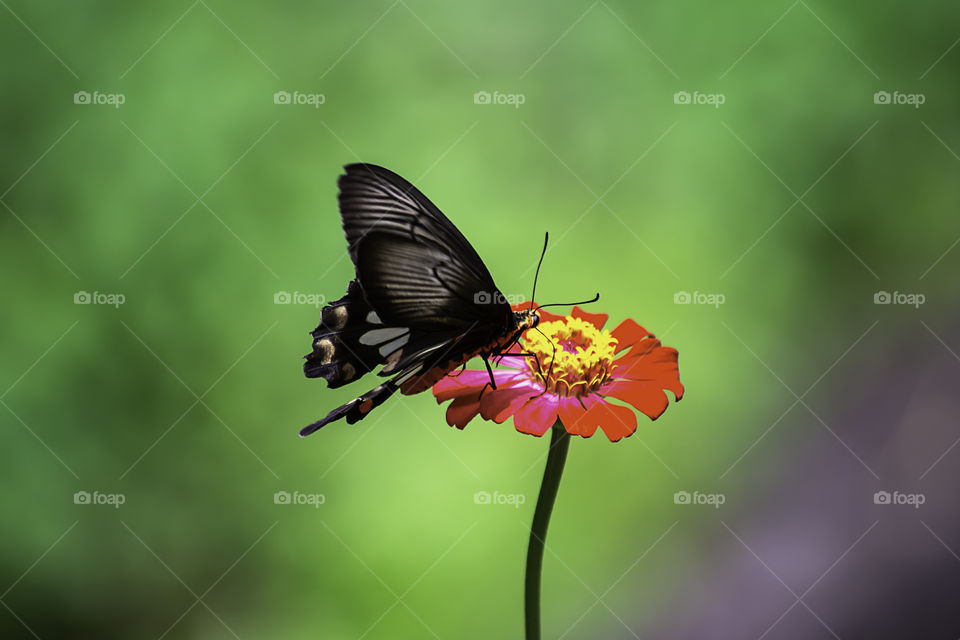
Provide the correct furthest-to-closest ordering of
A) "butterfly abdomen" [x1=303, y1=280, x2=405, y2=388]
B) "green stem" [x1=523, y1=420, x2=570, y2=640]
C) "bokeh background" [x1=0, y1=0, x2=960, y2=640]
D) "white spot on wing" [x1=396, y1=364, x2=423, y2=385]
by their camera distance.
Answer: "bokeh background" [x1=0, y1=0, x2=960, y2=640]
"butterfly abdomen" [x1=303, y1=280, x2=405, y2=388]
"white spot on wing" [x1=396, y1=364, x2=423, y2=385]
"green stem" [x1=523, y1=420, x2=570, y2=640]

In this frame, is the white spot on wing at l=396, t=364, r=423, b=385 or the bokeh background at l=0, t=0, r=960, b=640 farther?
the bokeh background at l=0, t=0, r=960, b=640

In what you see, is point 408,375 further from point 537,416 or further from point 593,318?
point 593,318

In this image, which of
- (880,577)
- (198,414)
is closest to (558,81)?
(198,414)

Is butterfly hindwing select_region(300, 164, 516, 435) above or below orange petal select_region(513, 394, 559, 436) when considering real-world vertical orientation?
above

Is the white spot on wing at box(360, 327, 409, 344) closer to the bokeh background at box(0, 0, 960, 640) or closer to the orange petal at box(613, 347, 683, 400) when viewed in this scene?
the orange petal at box(613, 347, 683, 400)

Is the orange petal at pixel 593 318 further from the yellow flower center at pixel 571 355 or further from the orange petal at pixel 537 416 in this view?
the orange petal at pixel 537 416

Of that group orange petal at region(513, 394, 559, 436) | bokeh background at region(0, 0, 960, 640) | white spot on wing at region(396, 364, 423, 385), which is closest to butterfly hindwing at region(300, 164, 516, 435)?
white spot on wing at region(396, 364, 423, 385)

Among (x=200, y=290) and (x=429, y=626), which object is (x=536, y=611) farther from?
(x=200, y=290)

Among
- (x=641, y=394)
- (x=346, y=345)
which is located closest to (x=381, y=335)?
(x=346, y=345)
